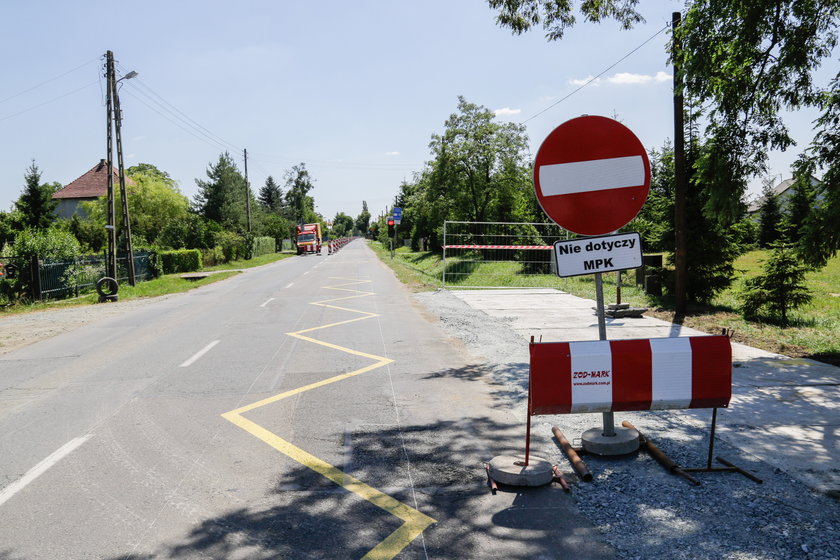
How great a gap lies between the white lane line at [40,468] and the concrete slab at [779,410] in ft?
14.5

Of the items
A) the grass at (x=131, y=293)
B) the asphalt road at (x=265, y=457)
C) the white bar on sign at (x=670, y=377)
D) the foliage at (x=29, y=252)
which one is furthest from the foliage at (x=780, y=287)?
the foliage at (x=29, y=252)

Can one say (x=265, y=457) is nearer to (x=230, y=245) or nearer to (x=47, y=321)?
(x=47, y=321)

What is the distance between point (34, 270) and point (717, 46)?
65.9ft

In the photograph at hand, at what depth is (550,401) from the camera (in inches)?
161

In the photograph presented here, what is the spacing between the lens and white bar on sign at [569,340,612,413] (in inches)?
160

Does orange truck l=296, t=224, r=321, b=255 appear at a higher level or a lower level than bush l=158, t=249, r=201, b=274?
higher

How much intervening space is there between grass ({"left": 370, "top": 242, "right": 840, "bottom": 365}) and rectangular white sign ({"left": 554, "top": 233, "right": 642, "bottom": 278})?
15.8 ft

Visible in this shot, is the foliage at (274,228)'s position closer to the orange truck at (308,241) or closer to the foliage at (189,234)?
the orange truck at (308,241)

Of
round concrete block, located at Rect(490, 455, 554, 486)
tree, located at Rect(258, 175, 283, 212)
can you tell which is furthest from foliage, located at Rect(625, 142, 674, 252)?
tree, located at Rect(258, 175, 283, 212)

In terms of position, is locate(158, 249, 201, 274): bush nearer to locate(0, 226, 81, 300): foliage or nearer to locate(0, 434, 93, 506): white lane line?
locate(0, 226, 81, 300): foliage

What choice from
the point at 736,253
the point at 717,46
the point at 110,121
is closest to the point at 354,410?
the point at 717,46

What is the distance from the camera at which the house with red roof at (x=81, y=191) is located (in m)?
60.4

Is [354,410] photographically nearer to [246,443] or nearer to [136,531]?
[246,443]

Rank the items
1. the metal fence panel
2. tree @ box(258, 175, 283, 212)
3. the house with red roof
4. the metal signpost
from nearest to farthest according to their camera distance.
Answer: the metal signpost, the metal fence panel, the house with red roof, tree @ box(258, 175, 283, 212)
